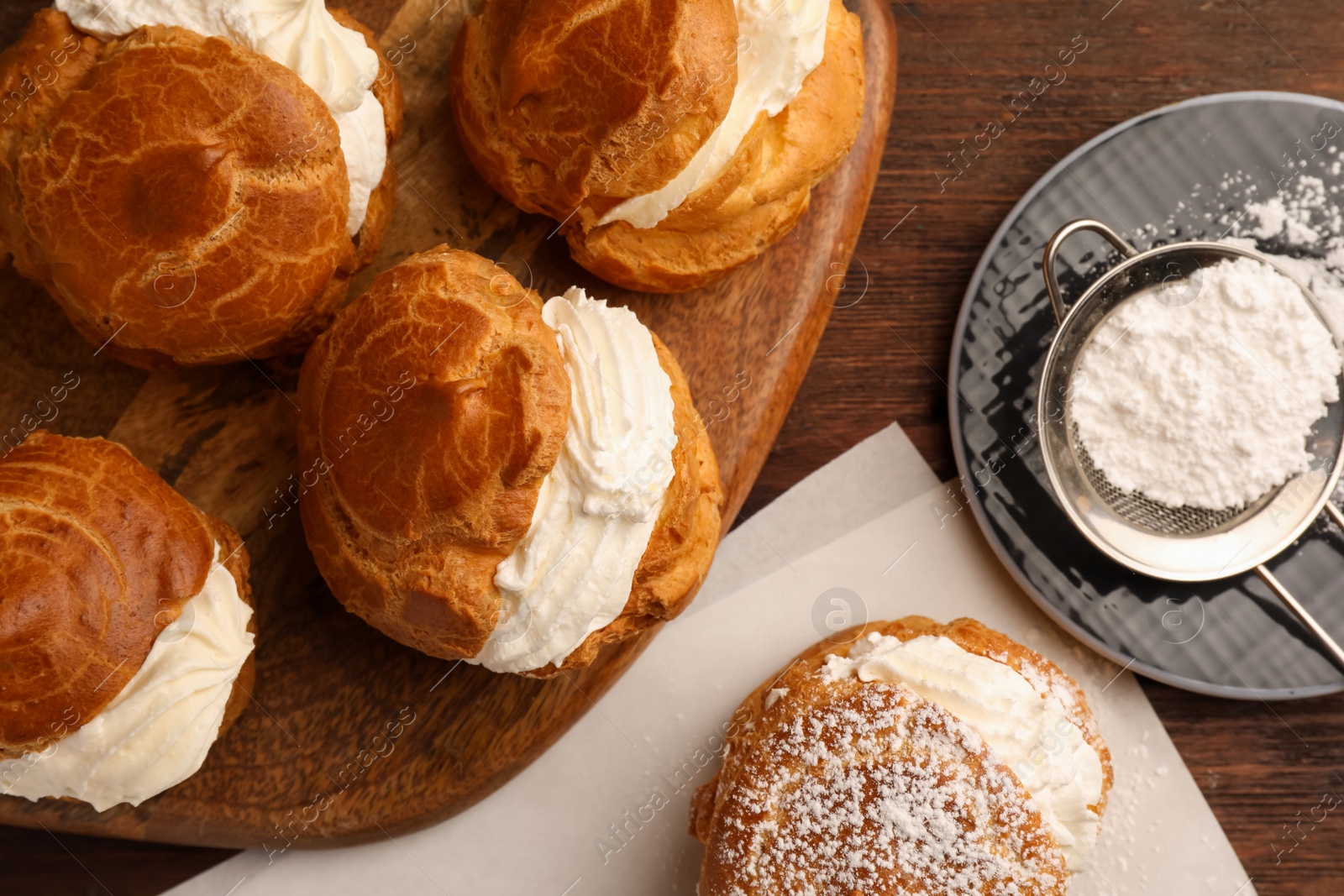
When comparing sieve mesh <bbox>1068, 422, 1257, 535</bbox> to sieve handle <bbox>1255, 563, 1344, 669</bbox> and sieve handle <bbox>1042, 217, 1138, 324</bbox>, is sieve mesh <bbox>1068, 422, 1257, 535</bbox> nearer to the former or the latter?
sieve handle <bbox>1255, 563, 1344, 669</bbox>

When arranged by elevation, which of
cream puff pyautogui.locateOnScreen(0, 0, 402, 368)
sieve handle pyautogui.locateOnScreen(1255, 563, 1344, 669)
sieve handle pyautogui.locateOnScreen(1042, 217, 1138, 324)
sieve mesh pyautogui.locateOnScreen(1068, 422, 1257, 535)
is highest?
cream puff pyautogui.locateOnScreen(0, 0, 402, 368)

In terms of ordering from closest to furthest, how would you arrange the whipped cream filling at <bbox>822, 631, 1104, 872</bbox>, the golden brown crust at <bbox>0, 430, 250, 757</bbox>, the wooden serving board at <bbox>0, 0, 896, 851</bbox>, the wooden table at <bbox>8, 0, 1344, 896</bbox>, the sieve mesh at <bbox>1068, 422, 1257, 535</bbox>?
the golden brown crust at <bbox>0, 430, 250, 757</bbox>
the whipped cream filling at <bbox>822, 631, 1104, 872</bbox>
the wooden serving board at <bbox>0, 0, 896, 851</bbox>
the sieve mesh at <bbox>1068, 422, 1257, 535</bbox>
the wooden table at <bbox>8, 0, 1344, 896</bbox>

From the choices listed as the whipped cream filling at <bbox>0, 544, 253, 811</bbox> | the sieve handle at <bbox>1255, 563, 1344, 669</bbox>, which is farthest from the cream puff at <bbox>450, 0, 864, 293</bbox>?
the sieve handle at <bbox>1255, 563, 1344, 669</bbox>

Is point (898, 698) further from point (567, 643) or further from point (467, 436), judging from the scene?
point (467, 436)

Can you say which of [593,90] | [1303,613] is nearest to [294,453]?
[593,90]

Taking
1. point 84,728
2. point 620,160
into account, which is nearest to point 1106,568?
point 620,160

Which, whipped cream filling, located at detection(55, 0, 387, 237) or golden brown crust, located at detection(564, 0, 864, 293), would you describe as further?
golden brown crust, located at detection(564, 0, 864, 293)

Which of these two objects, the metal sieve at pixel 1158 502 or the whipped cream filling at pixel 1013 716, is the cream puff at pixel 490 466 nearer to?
the whipped cream filling at pixel 1013 716
